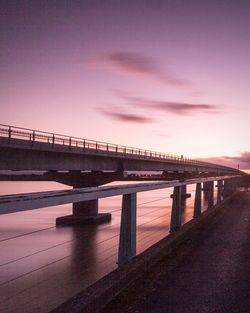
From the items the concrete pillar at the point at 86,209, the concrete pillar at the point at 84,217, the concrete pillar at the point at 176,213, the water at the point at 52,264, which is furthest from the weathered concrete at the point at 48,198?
the concrete pillar at the point at 86,209

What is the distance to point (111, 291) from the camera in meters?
5.28

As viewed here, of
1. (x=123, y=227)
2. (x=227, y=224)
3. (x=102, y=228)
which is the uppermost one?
(x=123, y=227)

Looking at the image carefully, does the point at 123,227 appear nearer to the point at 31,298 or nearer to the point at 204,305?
the point at 204,305

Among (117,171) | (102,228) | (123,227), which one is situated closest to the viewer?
(123,227)

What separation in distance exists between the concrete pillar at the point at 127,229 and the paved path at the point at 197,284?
0.56 m

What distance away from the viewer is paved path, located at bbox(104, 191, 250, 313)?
195 inches

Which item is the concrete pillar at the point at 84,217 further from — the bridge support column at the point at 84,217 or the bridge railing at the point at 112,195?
the bridge railing at the point at 112,195

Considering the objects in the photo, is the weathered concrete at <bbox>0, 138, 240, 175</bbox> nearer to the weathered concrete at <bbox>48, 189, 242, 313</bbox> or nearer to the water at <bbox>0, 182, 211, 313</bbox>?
the water at <bbox>0, 182, 211, 313</bbox>

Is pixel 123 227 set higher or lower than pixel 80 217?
higher

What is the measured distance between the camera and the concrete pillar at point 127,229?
6461 millimetres

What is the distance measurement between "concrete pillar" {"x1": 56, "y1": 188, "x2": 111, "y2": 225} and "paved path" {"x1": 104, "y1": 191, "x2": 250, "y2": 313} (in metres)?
32.0

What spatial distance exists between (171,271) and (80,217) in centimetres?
3479

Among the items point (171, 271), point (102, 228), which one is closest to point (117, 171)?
point (102, 228)

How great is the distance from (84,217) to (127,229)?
115ft
